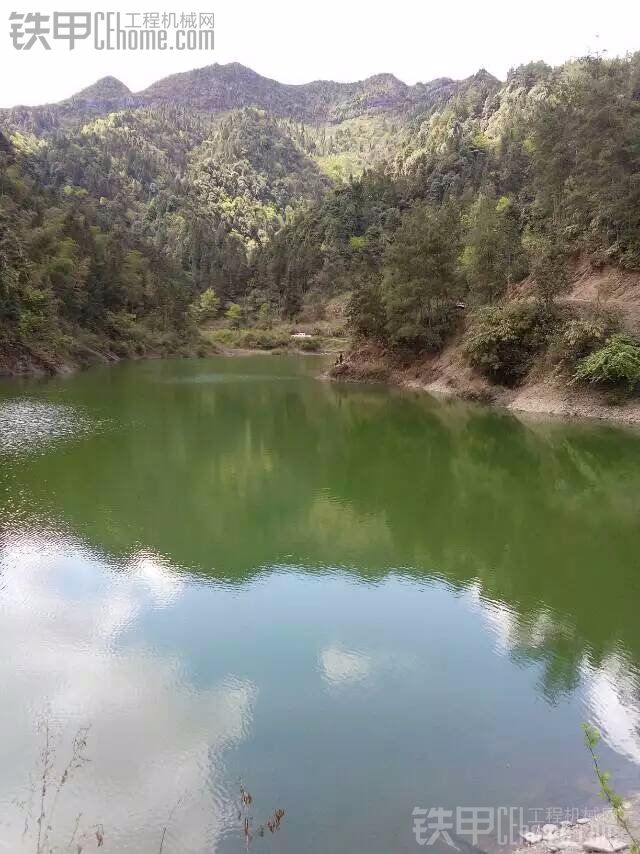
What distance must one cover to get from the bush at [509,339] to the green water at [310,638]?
12.6m

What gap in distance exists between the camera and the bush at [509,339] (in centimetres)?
2961

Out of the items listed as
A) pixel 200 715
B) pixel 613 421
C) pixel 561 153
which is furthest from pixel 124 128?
pixel 200 715

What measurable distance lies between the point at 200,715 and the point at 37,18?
39934 millimetres

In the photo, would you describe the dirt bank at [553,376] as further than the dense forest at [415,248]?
No

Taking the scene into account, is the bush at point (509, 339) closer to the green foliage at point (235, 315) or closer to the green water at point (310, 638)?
the green water at point (310, 638)

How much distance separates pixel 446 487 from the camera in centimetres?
1612

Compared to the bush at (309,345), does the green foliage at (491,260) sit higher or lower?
higher

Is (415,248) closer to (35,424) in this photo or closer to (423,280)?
(423,280)

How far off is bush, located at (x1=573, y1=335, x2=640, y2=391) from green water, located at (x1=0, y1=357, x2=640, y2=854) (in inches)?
309

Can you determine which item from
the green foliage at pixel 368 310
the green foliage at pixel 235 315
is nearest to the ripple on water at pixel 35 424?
the green foliage at pixel 368 310

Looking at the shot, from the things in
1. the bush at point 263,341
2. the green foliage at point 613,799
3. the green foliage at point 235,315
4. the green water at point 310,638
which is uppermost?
the green foliage at point 613,799

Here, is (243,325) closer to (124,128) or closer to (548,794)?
(548,794)

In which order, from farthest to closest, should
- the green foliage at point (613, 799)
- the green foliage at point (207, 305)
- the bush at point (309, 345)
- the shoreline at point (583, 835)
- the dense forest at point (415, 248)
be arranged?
the green foliage at point (207, 305) < the bush at point (309, 345) < the dense forest at point (415, 248) < the shoreline at point (583, 835) < the green foliage at point (613, 799)

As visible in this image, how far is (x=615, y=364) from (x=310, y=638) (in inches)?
813
